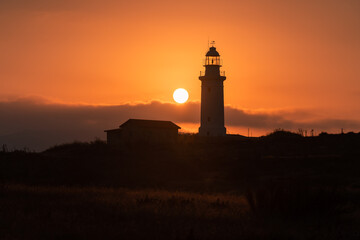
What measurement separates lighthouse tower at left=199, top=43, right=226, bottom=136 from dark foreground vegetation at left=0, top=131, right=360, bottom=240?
2128cm

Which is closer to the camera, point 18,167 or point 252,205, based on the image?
point 252,205

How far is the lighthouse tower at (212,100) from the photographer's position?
6166 cm

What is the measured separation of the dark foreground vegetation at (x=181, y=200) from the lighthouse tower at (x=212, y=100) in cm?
2128

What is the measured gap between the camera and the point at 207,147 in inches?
1895

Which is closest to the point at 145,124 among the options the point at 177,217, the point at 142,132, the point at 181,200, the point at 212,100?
the point at 142,132

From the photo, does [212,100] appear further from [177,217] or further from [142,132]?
[177,217]

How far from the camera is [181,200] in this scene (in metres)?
18.4

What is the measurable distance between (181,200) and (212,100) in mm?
43670

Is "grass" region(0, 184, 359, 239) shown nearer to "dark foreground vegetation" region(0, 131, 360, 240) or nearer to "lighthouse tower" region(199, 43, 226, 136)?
"dark foreground vegetation" region(0, 131, 360, 240)

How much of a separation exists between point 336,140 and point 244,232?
3682 centimetres

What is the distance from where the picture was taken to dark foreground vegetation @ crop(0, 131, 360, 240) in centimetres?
1242

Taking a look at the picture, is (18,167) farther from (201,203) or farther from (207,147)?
(201,203)

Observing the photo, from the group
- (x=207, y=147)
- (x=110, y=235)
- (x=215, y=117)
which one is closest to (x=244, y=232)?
(x=110, y=235)

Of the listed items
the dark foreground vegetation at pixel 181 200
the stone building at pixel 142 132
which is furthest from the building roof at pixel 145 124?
the dark foreground vegetation at pixel 181 200
